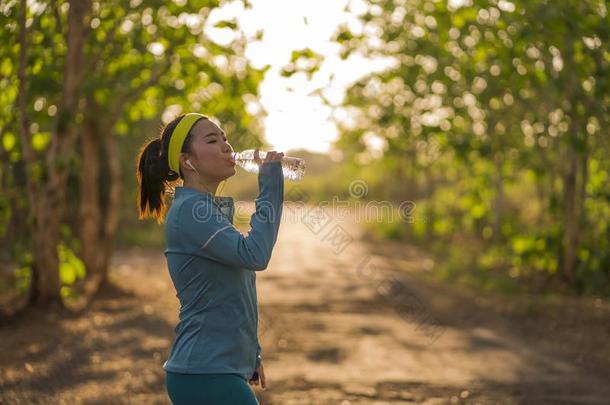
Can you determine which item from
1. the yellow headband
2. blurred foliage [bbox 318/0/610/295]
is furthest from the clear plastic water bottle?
blurred foliage [bbox 318/0/610/295]

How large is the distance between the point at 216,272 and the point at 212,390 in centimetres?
42

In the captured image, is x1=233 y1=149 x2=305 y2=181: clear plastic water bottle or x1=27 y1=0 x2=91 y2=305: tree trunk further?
x1=27 y1=0 x2=91 y2=305: tree trunk

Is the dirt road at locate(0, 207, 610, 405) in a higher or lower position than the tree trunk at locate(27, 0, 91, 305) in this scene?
lower

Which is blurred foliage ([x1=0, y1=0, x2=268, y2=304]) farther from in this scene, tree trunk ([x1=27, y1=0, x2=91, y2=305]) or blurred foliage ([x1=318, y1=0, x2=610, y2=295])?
blurred foliage ([x1=318, y1=0, x2=610, y2=295])

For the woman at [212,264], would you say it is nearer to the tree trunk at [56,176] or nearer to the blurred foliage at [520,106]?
the blurred foliage at [520,106]

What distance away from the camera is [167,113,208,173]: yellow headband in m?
3.44

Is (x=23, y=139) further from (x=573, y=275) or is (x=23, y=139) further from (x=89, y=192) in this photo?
(x=573, y=275)

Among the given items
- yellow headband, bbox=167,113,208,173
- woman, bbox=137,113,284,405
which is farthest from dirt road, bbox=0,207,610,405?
yellow headband, bbox=167,113,208,173

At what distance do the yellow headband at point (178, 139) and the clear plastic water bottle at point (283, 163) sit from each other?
0.21 meters

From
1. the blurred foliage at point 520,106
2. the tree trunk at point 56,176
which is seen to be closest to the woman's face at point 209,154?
the blurred foliage at point 520,106

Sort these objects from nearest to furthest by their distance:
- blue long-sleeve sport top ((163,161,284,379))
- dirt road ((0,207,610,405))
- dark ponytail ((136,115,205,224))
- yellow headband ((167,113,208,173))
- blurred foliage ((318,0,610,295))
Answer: blue long-sleeve sport top ((163,161,284,379))
yellow headband ((167,113,208,173))
dark ponytail ((136,115,205,224))
dirt road ((0,207,610,405))
blurred foliage ((318,0,610,295))

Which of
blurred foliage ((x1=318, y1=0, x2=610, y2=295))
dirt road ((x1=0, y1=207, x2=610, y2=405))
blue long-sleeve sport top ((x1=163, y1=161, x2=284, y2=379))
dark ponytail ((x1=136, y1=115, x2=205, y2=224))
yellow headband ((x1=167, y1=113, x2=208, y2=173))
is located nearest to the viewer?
blue long-sleeve sport top ((x1=163, y1=161, x2=284, y2=379))

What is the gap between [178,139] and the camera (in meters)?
3.44

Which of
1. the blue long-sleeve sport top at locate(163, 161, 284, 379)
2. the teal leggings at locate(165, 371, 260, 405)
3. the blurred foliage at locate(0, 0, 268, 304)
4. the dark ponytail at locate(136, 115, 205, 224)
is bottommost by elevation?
the teal leggings at locate(165, 371, 260, 405)
